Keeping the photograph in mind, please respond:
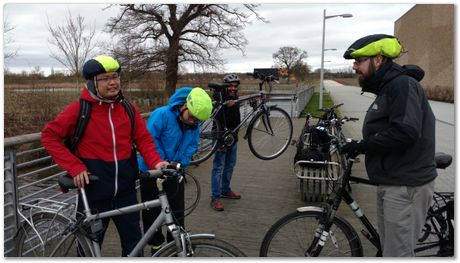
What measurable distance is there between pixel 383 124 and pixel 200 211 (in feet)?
9.87

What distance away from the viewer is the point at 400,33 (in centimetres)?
5709

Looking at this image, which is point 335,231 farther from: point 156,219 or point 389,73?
point 156,219

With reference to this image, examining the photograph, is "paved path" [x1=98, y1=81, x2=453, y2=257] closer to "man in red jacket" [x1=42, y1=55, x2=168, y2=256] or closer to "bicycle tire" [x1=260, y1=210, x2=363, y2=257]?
"bicycle tire" [x1=260, y1=210, x2=363, y2=257]

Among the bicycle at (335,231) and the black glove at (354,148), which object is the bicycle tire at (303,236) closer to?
the bicycle at (335,231)

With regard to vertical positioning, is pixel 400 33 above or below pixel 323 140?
above

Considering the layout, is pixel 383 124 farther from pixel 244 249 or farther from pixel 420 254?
pixel 244 249

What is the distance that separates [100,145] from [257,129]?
4187 millimetres

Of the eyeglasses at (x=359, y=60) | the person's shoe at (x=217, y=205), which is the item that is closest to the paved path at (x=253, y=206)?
the person's shoe at (x=217, y=205)

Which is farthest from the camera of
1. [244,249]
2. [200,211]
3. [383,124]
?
[200,211]

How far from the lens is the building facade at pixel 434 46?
121 ft

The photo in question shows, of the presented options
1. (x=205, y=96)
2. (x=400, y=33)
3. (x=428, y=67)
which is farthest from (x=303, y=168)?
(x=400, y=33)

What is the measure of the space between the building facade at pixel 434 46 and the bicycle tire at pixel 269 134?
2980 cm

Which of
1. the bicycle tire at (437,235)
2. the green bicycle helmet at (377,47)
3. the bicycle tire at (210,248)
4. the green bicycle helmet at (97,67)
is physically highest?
the green bicycle helmet at (377,47)

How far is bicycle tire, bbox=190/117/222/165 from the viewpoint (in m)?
5.63
